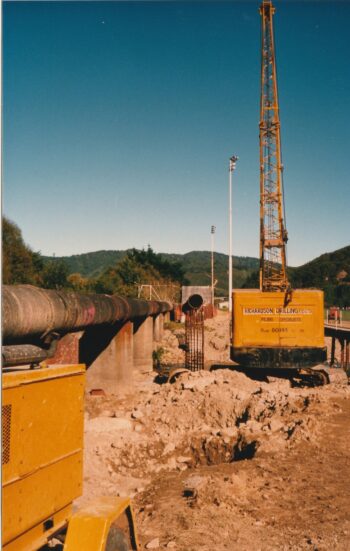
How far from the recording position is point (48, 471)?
14.4ft

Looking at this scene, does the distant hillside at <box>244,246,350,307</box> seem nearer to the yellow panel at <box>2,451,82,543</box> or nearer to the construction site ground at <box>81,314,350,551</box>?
the construction site ground at <box>81,314,350,551</box>

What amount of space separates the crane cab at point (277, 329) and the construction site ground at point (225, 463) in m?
1.13

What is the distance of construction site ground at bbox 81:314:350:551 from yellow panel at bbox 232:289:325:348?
68.6 inches

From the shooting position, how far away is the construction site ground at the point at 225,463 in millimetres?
6734

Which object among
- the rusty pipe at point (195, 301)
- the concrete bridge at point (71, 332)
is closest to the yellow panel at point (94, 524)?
the concrete bridge at point (71, 332)

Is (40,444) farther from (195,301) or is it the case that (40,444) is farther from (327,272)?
(327,272)

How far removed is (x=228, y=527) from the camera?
6.79m

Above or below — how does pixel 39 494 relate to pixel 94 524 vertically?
above

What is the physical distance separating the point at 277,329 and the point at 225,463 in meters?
9.06

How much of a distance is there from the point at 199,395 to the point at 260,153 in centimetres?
2216

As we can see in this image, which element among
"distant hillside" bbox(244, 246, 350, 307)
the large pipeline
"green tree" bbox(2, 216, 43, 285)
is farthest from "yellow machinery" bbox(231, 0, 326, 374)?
"distant hillside" bbox(244, 246, 350, 307)

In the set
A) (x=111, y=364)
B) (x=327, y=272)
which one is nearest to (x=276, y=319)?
(x=111, y=364)

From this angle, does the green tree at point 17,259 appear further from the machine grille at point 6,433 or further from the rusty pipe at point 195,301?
the machine grille at point 6,433

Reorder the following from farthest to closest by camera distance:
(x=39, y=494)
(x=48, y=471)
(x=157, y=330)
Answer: (x=157, y=330), (x=48, y=471), (x=39, y=494)
